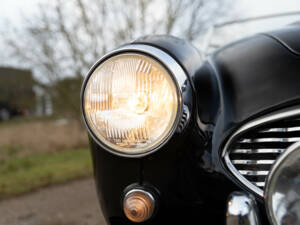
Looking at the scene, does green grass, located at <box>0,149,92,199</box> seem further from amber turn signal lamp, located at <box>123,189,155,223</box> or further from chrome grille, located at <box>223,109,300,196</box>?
chrome grille, located at <box>223,109,300,196</box>

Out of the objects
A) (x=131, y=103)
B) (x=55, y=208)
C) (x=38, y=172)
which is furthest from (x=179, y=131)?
(x=38, y=172)

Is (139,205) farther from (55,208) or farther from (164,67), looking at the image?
(55,208)

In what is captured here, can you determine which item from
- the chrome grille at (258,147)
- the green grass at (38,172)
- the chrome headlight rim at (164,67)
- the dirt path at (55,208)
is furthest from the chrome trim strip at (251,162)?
the green grass at (38,172)

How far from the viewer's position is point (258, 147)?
3.01 ft

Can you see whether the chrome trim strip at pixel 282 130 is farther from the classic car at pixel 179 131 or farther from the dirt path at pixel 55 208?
the dirt path at pixel 55 208

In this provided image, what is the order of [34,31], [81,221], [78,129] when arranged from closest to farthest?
[81,221] → [34,31] → [78,129]

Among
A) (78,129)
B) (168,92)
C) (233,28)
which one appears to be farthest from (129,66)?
(78,129)

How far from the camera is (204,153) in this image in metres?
0.94

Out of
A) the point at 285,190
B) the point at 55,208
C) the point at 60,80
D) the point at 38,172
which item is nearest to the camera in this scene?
the point at 285,190

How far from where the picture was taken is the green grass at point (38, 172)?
317 centimetres

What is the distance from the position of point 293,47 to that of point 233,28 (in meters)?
1.54

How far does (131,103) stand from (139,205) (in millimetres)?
354

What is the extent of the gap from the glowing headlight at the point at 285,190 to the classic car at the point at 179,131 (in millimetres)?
100

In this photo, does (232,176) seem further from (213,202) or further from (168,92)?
(168,92)
